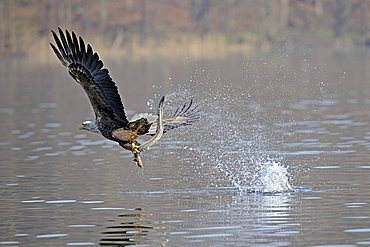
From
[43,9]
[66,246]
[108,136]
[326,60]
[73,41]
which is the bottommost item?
[66,246]

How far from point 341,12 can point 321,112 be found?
147 ft

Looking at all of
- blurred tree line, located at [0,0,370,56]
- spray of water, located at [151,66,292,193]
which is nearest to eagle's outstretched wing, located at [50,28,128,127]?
spray of water, located at [151,66,292,193]

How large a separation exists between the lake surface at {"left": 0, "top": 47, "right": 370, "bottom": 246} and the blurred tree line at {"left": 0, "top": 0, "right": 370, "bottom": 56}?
3108cm

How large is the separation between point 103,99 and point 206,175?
3131mm

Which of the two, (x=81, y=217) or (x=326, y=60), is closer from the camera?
(x=81, y=217)

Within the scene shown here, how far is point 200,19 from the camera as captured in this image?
67.8 meters

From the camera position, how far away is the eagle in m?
12.4

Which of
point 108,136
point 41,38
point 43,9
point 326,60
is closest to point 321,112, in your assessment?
point 108,136

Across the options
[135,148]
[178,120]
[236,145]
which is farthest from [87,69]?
[236,145]

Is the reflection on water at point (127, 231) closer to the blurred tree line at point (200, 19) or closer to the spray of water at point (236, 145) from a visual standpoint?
the spray of water at point (236, 145)

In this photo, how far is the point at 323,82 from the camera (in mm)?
34594

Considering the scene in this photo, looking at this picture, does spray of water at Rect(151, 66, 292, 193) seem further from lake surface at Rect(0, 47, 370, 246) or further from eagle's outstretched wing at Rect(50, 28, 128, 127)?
eagle's outstretched wing at Rect(50, 28, 128, 127)

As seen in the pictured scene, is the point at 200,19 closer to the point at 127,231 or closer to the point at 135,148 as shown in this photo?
the point at 135,148

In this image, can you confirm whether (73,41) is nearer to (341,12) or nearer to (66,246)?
(66,246)
